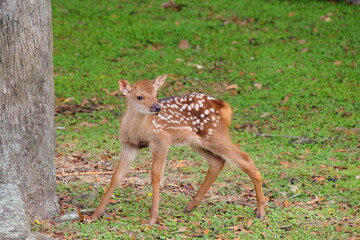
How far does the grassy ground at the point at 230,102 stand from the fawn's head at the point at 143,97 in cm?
103

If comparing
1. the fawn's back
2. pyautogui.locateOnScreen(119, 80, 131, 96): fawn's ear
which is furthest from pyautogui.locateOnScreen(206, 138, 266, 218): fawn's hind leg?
pyautogui.locateOnScreen(119, 80, 131, 96): fawn's ear

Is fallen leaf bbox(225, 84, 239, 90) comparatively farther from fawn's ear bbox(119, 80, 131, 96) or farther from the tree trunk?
the tree trunk

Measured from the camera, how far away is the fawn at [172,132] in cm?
659

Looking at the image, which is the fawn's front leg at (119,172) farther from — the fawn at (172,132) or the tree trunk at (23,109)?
the tree trunk at (23,109)

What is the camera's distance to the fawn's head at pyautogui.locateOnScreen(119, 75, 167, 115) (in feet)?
21.4

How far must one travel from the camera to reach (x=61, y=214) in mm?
6418

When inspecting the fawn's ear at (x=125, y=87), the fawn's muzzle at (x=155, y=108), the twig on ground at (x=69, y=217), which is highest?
the fawn's ear at (x=125, y=87)

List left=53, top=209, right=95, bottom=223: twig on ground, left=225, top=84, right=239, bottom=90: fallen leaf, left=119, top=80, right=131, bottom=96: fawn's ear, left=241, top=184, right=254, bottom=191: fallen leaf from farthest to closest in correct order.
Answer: left=225, top=84, right=239, bottom=90: fallen leaf, left=241, top=184, right=254, bottom=191: fallen leaf, left=119, top=80, right=131, bottom=96: fawn's ear, left=53, top=209, right=95, bottom=223: twig on ground

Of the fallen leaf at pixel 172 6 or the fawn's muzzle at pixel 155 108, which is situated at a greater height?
the fawn's muzzle at pixel 155 108

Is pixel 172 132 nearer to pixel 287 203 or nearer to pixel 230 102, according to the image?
pixel 287 203

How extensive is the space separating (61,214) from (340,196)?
2917 mm

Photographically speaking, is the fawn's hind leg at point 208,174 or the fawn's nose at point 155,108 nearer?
the fawn's nose at point 155,108

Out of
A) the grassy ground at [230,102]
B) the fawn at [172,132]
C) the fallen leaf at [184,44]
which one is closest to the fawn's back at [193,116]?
the fawn at [172,132]

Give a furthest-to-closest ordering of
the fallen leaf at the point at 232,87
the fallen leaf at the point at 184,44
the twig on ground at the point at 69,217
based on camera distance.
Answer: the fallen leaf at the point at 184,44
the fallen leaf at the point at 232,87
the twig on ground at the point at 69,217
